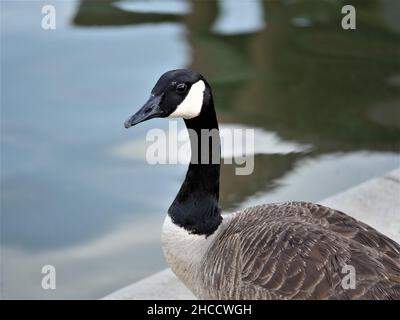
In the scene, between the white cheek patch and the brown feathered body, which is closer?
the brown feathered body

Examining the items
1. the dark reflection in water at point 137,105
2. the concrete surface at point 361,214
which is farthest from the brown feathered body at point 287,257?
the dark reflection in water at point 137,105

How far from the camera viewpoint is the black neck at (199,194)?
3152 millimetres

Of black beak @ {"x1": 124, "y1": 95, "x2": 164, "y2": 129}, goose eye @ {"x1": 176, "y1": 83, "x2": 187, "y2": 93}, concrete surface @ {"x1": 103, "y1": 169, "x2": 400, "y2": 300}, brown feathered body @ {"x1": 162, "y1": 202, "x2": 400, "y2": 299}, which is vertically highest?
goose eye @ {"x1": 176, "y1": 83, "x2": 187, "y2": 93}

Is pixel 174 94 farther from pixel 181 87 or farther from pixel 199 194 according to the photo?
pixel 199 194

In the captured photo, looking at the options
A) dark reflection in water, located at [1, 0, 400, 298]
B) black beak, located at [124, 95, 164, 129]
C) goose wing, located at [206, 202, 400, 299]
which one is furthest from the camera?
dark reflection in water, located at [1, 0, 400, 298]

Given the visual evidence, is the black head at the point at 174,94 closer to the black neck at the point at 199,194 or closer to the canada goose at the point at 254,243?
the canada goose at the point at 254,243

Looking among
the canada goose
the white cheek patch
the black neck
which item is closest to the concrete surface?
the canada goose

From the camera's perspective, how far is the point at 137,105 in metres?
5.53

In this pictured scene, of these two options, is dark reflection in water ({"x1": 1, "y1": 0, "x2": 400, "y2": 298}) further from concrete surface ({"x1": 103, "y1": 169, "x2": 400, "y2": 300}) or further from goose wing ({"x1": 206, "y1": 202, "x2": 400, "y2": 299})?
goose wing ({"x1": 206, "y1": 202, "x2": 400, "y2": 299})

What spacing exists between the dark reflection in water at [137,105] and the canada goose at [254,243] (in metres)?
Result: 0.92

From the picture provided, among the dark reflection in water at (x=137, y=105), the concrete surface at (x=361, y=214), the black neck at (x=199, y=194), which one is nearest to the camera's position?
the black neck at (x=199, y=194)

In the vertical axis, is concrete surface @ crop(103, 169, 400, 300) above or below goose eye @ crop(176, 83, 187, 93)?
below

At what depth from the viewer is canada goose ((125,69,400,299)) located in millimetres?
2711
